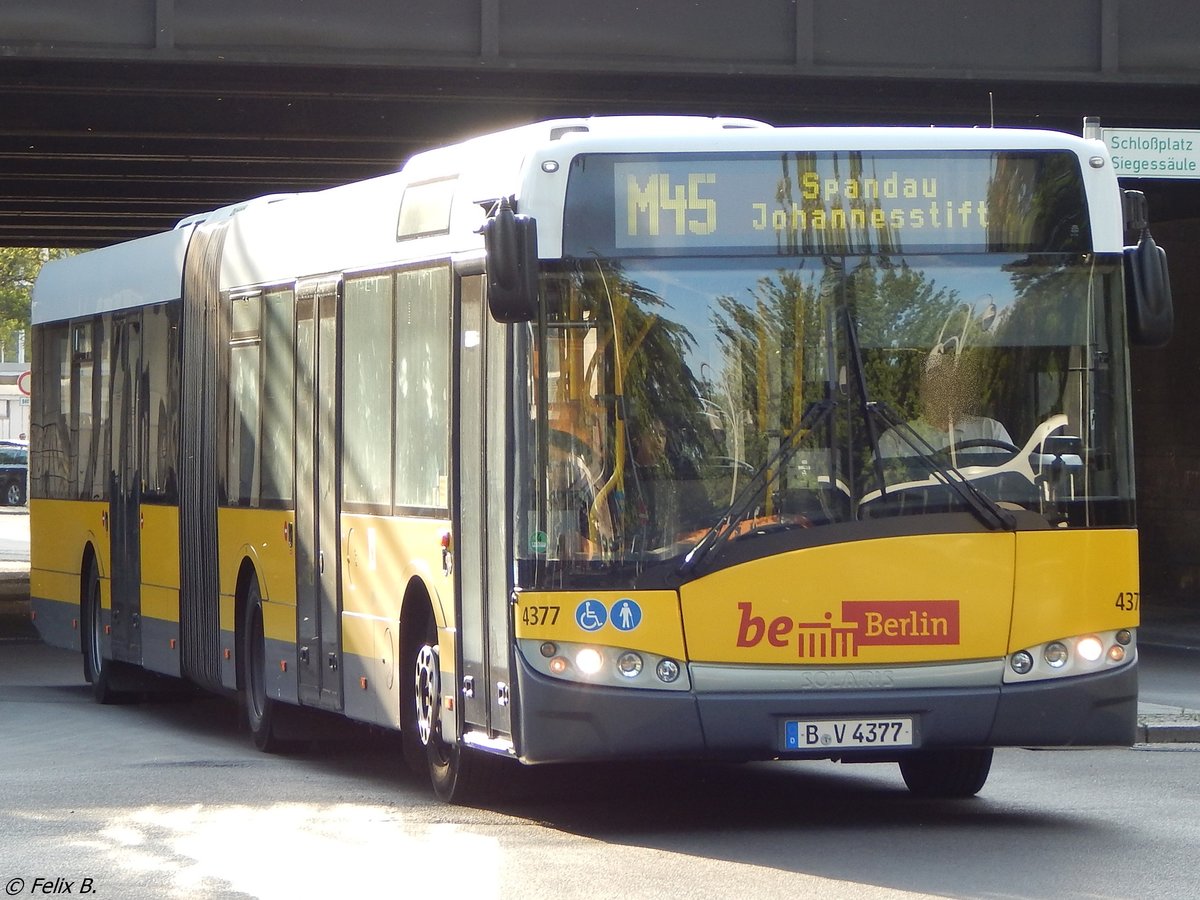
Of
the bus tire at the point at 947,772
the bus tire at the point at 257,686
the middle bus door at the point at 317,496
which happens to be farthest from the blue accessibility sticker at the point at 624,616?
the bus tire at the point at 257,686

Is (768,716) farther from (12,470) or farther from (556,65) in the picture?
(12,470)

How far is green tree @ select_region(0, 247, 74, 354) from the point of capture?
61.6 m

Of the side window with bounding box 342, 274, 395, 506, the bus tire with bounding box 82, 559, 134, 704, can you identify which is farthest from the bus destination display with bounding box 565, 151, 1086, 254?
the bus tire with bounding box 82, 559, 134, 704

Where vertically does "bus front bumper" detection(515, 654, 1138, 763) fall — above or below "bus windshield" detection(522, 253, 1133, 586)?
below

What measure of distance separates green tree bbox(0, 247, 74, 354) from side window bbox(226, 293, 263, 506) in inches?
1900

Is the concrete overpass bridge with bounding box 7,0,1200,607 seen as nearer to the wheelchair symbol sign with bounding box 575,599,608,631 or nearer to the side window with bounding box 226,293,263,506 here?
the side window with bounding box 226,293,263,506

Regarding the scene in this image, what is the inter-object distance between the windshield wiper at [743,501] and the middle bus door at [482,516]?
2.50ft

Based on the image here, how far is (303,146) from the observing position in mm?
25031

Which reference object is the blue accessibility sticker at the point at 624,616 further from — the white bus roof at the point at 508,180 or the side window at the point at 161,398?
the side window at the point at 161,398

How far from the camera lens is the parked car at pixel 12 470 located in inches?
2790

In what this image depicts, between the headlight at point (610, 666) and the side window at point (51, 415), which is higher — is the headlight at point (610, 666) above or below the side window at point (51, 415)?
below

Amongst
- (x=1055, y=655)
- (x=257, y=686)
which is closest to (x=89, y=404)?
(x=257, y=686)

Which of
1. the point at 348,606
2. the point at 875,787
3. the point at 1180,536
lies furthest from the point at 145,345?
the point at 1180,536

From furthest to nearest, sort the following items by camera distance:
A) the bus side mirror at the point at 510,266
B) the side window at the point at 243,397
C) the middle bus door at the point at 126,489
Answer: the middle bus door at the point at 126,489, the side window at the point at 243,397, the bus side mirror at the point at 510,266
